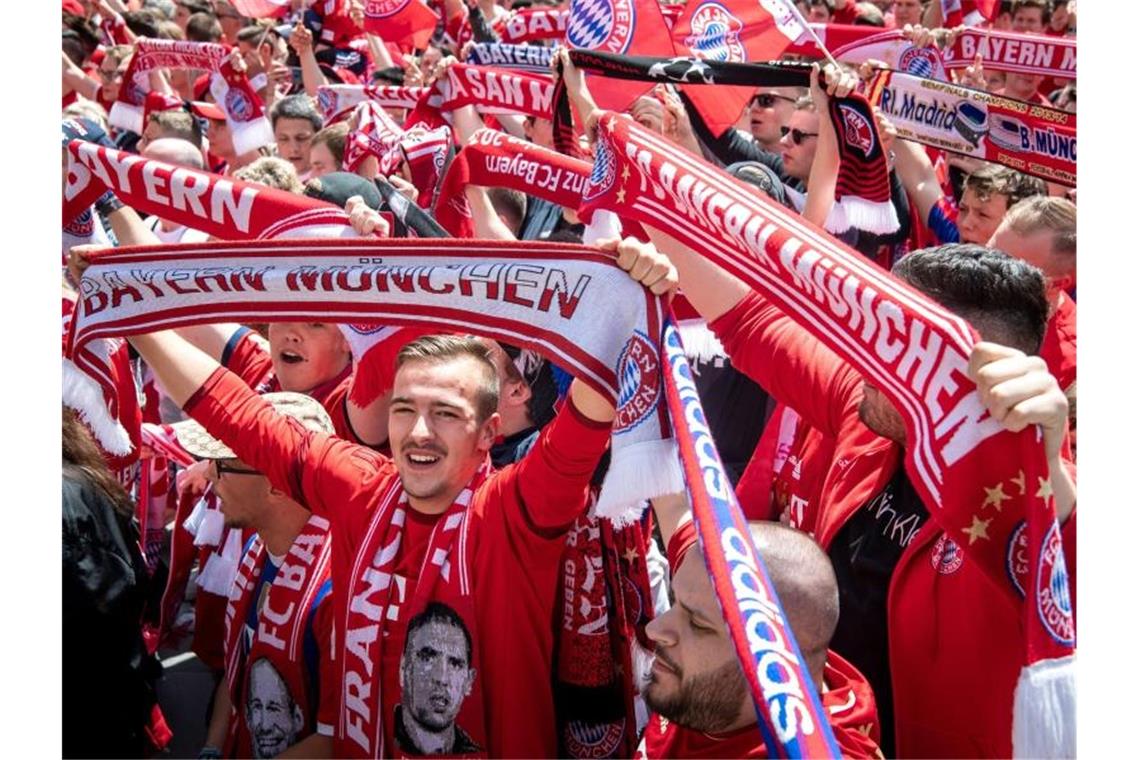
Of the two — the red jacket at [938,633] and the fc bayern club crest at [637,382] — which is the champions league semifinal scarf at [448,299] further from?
the red jacket at [938,633]

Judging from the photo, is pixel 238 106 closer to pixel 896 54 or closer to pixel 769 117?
pixel 769 117

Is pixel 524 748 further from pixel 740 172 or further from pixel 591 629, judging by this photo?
pixel 740 172

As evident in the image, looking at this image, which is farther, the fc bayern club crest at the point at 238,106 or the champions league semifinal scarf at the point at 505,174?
the fc bayern club crest at the point at 238,106

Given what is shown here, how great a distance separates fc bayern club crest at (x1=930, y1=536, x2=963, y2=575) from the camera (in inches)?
91.3

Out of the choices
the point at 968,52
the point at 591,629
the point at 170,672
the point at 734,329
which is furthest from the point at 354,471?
the point at 968,52

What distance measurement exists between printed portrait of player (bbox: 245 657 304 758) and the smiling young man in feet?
0.73

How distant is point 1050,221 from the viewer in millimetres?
4223

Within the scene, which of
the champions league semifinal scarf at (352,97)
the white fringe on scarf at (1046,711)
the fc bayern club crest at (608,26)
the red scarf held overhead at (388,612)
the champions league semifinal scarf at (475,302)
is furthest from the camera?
the champions league semifinal scarf at (352,97)

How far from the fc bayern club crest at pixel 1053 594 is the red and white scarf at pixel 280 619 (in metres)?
1.73

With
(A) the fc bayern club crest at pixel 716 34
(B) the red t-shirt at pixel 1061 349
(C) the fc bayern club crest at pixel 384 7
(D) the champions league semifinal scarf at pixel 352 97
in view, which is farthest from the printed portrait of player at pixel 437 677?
(C) the fc bayern club crest at pixel 384 7

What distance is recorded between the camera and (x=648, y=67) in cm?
468

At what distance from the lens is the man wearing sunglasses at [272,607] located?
10.2ft

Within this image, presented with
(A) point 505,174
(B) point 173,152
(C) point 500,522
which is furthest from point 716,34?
(C) point 500,522

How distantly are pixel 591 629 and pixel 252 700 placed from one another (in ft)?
2.87
